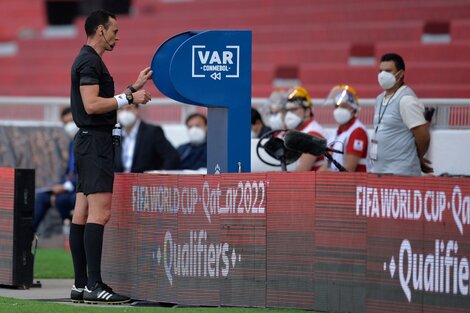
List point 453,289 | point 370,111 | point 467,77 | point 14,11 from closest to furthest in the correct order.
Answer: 1. point 453,289
2. point 370,111
3. point 467,77
4. point 14,11

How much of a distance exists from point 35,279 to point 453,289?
506 centimetres

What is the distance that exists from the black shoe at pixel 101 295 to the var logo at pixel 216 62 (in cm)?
160

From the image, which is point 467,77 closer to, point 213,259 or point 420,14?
point 420,14

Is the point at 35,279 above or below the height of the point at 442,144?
below

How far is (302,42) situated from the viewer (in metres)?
21.5

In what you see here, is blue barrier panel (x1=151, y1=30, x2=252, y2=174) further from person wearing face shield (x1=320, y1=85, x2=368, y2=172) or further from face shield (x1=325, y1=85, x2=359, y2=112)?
face shield (x1=325, y1=85, x2=359, y2=112)

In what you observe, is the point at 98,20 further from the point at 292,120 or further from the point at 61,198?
the point at 61,198

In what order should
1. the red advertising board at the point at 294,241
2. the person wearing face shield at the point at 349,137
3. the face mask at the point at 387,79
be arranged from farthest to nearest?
the person wearing face shield at the point at 349,137 → the face mask at the point at 387,79 → the red advertising board at the point at 294,241

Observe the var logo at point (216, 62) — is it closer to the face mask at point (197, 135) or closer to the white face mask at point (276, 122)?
the white face mask at point (276, 122)

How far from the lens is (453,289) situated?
24.2 feet

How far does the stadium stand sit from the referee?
25.6ft

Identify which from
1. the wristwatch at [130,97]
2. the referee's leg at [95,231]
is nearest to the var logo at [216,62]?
the wristwatch at [130,97]

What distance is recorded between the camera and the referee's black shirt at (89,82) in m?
9.01

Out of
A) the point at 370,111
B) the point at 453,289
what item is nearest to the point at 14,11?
the point at 370,111
